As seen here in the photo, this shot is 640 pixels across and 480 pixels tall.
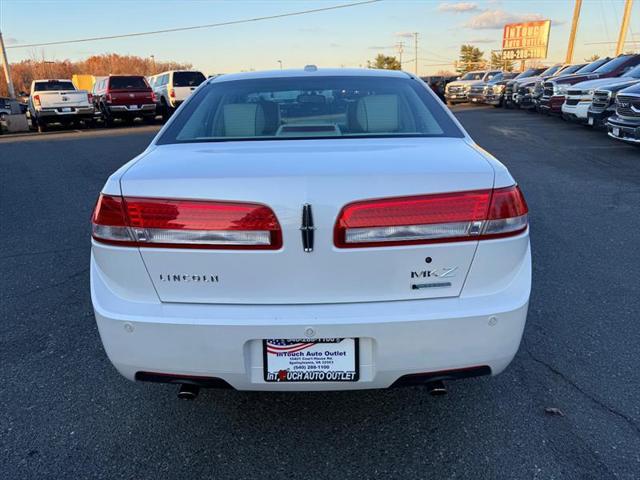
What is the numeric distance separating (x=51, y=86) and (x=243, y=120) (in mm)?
22098

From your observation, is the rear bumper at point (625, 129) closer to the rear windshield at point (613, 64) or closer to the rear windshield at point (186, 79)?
the rear windshield at point (613, 64)

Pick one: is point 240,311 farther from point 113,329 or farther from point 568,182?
point 568,182

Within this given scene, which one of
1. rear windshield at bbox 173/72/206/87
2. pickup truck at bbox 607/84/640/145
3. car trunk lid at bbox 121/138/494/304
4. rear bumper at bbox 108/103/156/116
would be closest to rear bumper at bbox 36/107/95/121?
rear bumper at bbox 108/103/156/116

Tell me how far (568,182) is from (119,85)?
59.0 ft

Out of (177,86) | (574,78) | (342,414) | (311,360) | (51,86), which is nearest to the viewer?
(311,360)

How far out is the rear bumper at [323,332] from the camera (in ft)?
6.54

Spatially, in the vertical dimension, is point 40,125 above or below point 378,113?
below

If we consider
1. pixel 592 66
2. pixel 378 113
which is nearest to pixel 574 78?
pixel 592 66

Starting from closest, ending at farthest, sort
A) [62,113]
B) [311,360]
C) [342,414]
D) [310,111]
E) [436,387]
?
[311,360], [436,387], [342,414], [310,111], [62,113]

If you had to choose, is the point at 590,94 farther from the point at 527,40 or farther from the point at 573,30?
the point at 527,40

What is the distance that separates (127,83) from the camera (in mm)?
20797

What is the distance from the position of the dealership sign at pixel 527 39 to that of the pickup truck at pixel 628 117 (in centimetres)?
6055

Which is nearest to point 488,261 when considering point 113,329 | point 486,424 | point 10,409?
point 486,424

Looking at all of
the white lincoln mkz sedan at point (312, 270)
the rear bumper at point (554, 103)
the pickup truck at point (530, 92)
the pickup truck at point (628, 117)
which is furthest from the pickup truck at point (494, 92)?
the white lincoln mkz sedan at point (312, 270)
